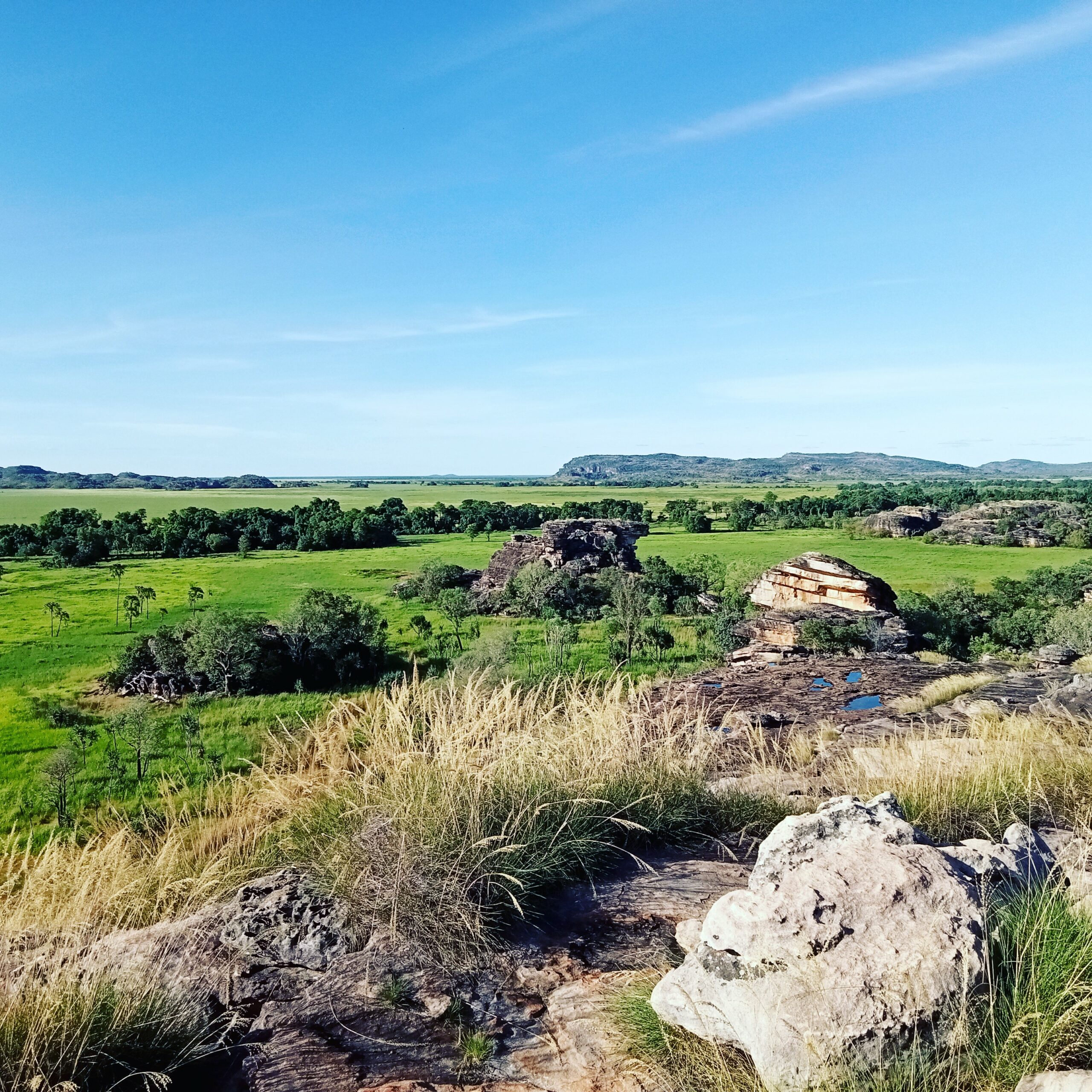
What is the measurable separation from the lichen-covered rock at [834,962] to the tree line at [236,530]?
65.7 meters

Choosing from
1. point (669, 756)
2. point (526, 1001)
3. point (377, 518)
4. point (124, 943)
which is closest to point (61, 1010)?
point (124, 943)

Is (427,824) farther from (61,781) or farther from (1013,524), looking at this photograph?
(1013,524)

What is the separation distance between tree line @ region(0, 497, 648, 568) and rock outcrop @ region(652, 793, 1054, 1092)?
216ft

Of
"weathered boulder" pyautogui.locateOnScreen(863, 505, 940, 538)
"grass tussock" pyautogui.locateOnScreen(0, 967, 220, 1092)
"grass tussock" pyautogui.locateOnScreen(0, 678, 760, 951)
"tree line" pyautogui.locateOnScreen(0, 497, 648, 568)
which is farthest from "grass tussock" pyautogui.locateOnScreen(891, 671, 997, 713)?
"weathered boulder" pyautogui.locateOnScreen(863, 505, 940, 538)

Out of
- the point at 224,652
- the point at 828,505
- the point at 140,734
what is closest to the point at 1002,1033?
the point at 140,734

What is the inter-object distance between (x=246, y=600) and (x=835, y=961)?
49792 millimetres

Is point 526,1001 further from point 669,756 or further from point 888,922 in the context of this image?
point 669,756

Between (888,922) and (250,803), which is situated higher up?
(888,922)

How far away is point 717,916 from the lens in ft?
13.4

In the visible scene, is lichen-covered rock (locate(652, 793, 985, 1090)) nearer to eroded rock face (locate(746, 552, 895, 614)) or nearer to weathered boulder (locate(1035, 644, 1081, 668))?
weathered boulder (locate(1035, 644, 1081, 668))

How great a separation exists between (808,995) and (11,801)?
68.1 feet

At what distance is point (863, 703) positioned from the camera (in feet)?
48.8

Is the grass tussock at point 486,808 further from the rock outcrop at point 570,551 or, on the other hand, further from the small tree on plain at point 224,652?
the rock outcrop at point 570,551

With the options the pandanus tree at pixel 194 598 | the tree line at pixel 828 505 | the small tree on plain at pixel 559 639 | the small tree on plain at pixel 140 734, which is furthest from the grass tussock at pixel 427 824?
the tree line at pixel 828 505
